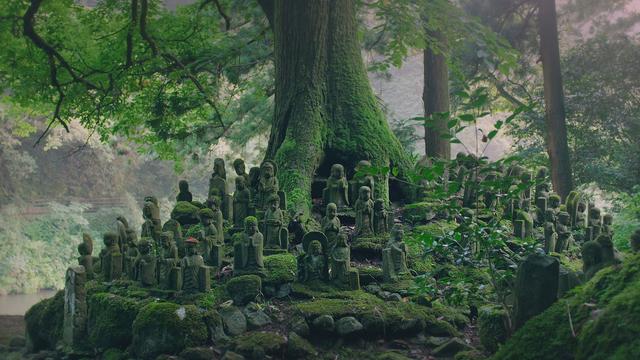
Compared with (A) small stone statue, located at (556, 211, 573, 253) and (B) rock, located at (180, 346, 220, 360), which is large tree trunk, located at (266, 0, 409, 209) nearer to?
(A) small stone statue, located at (556, 211, 573, 253)

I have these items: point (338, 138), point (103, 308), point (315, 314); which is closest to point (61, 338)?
point (103, 308)

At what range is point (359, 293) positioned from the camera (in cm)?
796

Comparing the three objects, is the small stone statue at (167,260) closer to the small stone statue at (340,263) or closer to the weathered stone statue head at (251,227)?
the weathered stone statue head at (251,227)

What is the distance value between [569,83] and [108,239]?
44.7ft

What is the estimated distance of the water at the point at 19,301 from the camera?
2450 cm

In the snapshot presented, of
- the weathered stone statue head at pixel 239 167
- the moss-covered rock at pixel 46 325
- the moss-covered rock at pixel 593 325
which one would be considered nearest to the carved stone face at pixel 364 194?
the weathered stone statue head at pixel 239 167

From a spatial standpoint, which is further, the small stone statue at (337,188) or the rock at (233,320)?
the small stone statue at (337,188)

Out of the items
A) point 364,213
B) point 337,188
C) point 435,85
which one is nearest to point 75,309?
point 364,213

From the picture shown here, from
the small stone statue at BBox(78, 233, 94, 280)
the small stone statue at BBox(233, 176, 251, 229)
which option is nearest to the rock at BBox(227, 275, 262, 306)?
the small stone statue at BBox(233, 176, 251, 229)

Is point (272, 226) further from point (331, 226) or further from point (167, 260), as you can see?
point (167, 260)

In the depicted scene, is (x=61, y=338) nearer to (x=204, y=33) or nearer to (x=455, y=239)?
(x=455, y=239)

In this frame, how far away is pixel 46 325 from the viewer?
380 inches

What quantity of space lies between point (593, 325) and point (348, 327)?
141 inches

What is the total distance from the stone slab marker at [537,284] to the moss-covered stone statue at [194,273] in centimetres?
407
